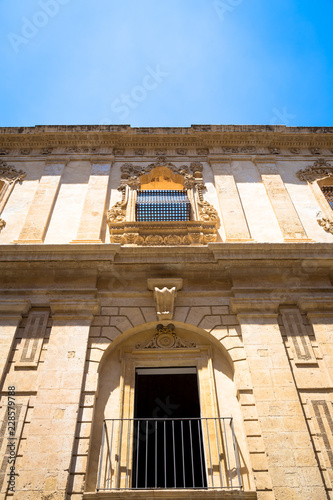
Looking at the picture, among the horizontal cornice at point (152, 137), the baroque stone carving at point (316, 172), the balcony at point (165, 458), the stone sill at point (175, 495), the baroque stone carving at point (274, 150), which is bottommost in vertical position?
the stone sill at point (175, 495)

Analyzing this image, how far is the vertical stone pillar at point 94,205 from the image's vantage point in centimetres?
884

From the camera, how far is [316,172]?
10875 mm

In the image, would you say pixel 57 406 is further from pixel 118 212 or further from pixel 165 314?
pixel 118 212

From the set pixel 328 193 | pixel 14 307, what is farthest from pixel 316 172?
pixel 14 307

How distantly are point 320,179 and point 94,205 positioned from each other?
584cm

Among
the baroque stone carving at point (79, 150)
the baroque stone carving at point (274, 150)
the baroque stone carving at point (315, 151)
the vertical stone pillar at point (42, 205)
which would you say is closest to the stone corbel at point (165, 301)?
the vertical stone pillar at point (42, 205)

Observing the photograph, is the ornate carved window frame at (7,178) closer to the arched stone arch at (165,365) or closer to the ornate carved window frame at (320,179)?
the arched stone arch at (165,365)

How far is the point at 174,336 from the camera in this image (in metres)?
7.42

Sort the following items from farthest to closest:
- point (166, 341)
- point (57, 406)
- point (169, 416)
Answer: point (169, 416)
point (166, 341)
point (57, 406)

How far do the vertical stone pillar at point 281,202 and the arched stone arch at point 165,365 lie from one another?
3.17 metres

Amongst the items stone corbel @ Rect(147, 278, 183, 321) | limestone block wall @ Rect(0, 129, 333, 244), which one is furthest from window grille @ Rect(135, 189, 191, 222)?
stone corbel @ Rect(147, 278, 183, 321)

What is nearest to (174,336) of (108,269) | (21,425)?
(108,269)

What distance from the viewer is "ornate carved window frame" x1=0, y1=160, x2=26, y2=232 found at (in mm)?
10000

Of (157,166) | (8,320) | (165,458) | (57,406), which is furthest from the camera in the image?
(157,166)
